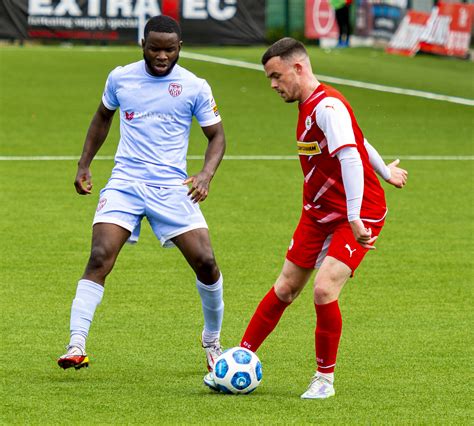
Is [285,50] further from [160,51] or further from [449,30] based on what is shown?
[449,30]

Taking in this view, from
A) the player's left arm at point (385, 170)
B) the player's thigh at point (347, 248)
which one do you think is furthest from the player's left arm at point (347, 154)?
the player's left arm at point (385, 170)

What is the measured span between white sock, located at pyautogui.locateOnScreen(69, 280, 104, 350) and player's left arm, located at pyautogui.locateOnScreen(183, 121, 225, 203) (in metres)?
0.81

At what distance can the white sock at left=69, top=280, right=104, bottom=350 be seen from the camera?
7.80 m

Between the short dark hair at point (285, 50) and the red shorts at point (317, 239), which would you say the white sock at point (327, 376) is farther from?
the short dark hair at point (285, 50)

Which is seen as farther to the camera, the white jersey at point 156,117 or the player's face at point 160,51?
the white jersey at point 156,117

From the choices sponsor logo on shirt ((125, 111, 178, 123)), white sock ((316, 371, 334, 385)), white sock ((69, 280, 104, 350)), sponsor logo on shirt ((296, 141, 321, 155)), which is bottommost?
white sock ((316, 371, 334, 385))

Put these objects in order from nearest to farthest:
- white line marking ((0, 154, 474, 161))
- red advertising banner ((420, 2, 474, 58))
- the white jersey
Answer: the white jersey, white line marking ((0, 154, 474, 161)), red advertising banner ((420, 2, 474, 58))

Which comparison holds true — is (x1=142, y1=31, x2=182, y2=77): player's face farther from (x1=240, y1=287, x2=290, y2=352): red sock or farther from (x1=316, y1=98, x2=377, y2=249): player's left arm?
(x1=240, y1=287, x2=290, y2=352): red sock

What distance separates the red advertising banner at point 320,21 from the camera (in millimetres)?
43344

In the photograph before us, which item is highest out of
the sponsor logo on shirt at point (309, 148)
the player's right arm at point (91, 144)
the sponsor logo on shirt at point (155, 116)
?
the sponsor logo on shirt at point (309, 148)

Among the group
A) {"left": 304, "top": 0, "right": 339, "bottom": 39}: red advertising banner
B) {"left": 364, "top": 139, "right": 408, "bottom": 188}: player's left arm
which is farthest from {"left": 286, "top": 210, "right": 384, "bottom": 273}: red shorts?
{"left": 304, "top": 0, "right": 339, "bottom": 39}: red advertising banner

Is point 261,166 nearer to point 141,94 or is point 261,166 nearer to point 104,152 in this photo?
point 104,152

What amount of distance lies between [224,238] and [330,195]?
17.9ft

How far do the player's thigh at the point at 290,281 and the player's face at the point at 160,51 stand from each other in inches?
55.4
